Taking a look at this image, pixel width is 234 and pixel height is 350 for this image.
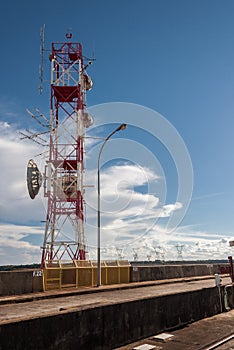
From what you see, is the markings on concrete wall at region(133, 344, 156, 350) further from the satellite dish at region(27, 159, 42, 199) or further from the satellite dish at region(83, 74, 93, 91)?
the satellite dish at region(83, 74, 93, 91)

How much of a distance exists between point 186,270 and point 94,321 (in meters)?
29.9

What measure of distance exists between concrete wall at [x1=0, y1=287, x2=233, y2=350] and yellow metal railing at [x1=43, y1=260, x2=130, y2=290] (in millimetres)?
10061

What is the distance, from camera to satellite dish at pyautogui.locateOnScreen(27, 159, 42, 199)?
3347 cm

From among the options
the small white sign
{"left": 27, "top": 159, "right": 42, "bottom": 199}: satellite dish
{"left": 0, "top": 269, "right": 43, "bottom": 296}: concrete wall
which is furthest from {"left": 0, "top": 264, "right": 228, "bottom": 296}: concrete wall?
{"left": 27, "top": 159, "right": 42, "bottom": 199}: satellite dish

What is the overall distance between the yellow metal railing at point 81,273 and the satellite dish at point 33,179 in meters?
10.1

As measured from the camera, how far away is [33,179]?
111 feet

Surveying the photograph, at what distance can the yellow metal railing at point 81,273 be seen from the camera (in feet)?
74.1

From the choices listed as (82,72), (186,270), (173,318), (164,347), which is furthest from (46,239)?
(164,347)

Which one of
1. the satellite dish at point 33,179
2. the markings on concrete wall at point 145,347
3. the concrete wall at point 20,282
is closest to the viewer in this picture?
the markings on concrete wall at point 145,347

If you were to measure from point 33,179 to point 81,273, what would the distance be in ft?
39.9

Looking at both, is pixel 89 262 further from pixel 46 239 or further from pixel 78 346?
pixel 78 346

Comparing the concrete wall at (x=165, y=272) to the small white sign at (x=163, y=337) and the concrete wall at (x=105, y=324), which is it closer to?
the concrete wall at (x=105, y=324)

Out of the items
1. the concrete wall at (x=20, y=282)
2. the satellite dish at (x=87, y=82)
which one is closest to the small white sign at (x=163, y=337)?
the concrete wall at (x=20, y=282)

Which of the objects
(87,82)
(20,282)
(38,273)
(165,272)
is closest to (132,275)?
(165,272)
